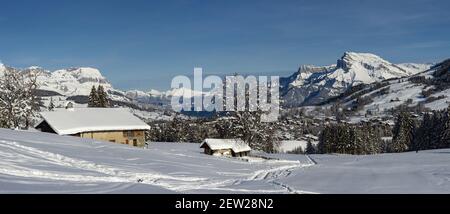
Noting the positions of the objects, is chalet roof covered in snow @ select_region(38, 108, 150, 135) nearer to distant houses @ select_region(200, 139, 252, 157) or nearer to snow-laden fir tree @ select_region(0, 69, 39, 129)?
snow-laden fir tree @ select_region(0, 69, 39, 129)

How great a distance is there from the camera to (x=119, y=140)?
205ft

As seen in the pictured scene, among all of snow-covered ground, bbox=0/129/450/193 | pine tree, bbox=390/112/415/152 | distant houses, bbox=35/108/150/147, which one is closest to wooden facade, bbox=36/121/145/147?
distant houses, bbox=35/108/150/147

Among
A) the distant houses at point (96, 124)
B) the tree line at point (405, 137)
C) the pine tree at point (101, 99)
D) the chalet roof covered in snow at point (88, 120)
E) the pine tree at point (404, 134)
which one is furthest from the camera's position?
the pine tree at point (404, 134)

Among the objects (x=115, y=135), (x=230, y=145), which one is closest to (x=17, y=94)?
(x=115, y=135)

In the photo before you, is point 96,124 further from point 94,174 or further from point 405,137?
point 405,137

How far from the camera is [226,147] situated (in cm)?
7669

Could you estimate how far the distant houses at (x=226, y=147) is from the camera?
2945 inches

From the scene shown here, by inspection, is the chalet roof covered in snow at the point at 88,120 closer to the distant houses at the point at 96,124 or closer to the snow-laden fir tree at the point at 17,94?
the distant houses at the point at 96,124

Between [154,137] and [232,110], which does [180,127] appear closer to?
[154,137]

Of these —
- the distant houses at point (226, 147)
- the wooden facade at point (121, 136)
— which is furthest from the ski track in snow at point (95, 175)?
the distant houses at point (226, 147)

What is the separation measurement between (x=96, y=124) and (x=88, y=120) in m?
1.47

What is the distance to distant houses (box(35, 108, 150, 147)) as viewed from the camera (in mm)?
57312

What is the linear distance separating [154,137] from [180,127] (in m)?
12.3
